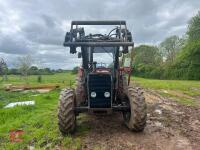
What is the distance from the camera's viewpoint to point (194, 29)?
65.8 metres

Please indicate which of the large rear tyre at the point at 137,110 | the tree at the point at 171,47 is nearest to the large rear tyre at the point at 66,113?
the large rear tyre at the point at 137,110

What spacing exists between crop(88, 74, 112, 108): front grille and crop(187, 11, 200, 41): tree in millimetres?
59619

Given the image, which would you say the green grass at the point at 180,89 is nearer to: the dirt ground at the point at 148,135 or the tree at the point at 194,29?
the dirt ground at the point at 148,135

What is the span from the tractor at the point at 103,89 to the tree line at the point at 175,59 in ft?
126

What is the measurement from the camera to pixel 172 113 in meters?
12.9

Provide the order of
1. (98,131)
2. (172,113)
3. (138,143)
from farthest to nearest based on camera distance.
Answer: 1. (172,113)
2. (98,131)
3. (138,143)

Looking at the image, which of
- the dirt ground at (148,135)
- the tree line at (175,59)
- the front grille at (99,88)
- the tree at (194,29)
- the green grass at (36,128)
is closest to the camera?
the dirt ground at (148,135)

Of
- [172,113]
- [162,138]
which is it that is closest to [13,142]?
[162,138]

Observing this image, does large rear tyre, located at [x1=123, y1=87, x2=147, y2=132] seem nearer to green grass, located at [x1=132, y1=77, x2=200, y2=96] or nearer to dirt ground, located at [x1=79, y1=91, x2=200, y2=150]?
dirt ground, located at [x1=79, y1=91, x2=200, y2=150]

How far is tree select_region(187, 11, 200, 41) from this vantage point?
65.0 metres

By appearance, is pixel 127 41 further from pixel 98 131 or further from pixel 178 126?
pixel 178 126

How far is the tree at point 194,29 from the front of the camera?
213ft

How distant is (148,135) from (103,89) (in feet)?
5.94

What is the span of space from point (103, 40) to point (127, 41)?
666 millimetres
